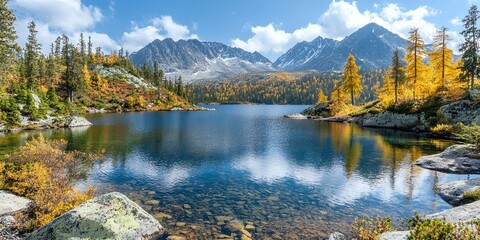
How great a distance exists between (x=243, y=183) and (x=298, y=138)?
28913mm

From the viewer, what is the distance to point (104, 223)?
12.4 meters

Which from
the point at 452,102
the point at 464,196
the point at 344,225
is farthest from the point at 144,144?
the point at 452,102

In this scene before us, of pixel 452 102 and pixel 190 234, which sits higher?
pixel 452 102

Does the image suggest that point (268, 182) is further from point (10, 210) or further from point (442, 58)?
point (442, 58)

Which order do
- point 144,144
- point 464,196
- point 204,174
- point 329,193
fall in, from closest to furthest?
point 464,196, point 329,193, point 204,174, point 144,144

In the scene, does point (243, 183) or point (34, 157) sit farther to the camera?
point (243, 183)

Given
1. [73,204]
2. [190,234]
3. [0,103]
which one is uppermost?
[0,103]

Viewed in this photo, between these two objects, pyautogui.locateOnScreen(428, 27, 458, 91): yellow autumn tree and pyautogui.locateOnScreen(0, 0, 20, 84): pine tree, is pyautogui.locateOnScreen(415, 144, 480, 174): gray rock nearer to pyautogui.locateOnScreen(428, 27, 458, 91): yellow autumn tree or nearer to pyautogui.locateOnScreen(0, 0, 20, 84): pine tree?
pyautogui.locateOnScreen(428, 27, 458, 91): yellow autumn tree

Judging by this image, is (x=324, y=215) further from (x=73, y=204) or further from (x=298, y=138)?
(x=298, y=138)

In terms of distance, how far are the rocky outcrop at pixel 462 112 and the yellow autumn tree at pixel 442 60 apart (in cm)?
1169

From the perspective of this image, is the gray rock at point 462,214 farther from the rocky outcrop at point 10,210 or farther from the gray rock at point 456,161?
the rocky outcrop at point 10,210

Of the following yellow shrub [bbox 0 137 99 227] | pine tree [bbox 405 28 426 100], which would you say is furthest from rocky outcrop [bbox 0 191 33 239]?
pine tree [bbox 405 28 426 100]

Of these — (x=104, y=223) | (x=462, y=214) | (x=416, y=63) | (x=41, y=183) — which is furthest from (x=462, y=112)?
(x=41, y=183)

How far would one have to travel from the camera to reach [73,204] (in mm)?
15781
